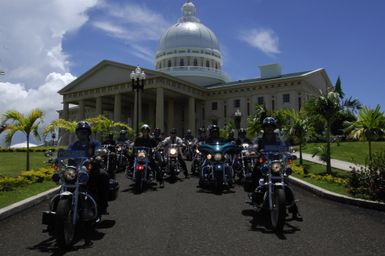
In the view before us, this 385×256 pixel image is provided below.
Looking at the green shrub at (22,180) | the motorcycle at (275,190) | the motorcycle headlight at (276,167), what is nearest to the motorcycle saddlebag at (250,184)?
the motorcycle at (275,190)

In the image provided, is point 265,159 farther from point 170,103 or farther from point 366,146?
point 170,103

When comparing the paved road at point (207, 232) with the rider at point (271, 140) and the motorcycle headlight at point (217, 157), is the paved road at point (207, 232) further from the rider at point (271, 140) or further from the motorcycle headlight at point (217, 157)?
the motorcycle headlight at point (217, 157)

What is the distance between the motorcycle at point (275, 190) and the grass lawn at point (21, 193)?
569cm

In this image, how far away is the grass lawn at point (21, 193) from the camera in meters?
8.73

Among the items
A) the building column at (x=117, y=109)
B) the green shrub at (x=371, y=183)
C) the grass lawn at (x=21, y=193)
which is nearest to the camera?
the green shrub at (x=371, y=183)

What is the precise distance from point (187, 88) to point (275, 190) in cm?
5819

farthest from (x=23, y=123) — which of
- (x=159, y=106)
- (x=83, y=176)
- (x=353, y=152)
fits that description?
(x=159, y=106)

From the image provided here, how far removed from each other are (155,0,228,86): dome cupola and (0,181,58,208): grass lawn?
62.6 metres

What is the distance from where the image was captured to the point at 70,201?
5.37m

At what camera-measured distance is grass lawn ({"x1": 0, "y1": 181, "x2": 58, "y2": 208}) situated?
344 inches

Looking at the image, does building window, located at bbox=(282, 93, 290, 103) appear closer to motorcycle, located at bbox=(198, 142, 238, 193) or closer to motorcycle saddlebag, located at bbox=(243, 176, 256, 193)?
motorcycle, located at bbox=(198, 142, 238, 193)

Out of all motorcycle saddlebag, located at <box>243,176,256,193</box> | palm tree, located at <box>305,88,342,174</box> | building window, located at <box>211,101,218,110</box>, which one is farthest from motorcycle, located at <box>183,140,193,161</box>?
building window, located at <box>211,101,218,110</box>

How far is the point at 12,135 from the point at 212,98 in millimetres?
53648

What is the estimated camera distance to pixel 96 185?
6.34 m
